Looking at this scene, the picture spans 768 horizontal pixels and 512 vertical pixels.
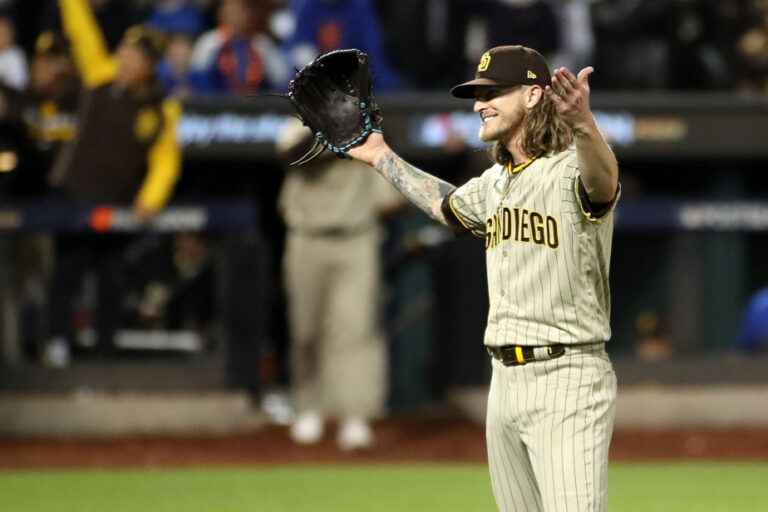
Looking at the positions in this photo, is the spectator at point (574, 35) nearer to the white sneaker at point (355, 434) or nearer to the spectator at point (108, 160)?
the spectator at point (108, 160)

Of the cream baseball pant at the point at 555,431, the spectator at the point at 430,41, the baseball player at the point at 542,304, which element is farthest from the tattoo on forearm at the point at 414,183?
the spectator at the point at 430,41

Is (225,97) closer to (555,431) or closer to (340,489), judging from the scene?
(340,489)

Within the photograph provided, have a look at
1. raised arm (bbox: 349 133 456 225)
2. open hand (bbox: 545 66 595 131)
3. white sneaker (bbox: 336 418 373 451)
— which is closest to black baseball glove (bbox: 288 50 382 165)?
raised arm (bbox: 349 133 456 225)

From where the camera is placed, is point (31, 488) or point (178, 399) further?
point (178, 399)

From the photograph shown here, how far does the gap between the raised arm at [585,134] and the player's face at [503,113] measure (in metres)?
0.28

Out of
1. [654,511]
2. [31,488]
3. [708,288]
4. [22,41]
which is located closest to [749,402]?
[708,288]

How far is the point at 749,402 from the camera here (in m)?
9.75

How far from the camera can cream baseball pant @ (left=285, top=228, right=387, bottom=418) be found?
29.7ft

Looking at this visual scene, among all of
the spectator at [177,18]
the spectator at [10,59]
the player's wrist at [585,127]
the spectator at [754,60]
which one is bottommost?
the player's wrist at [585,127]

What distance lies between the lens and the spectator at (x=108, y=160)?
30.1ft

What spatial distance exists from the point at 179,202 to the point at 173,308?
65cm

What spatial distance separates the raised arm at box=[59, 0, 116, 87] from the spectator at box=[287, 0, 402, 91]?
1.26m

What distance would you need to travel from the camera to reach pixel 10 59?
34.0 ft

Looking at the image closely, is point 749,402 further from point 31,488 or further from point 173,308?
point 31,488
